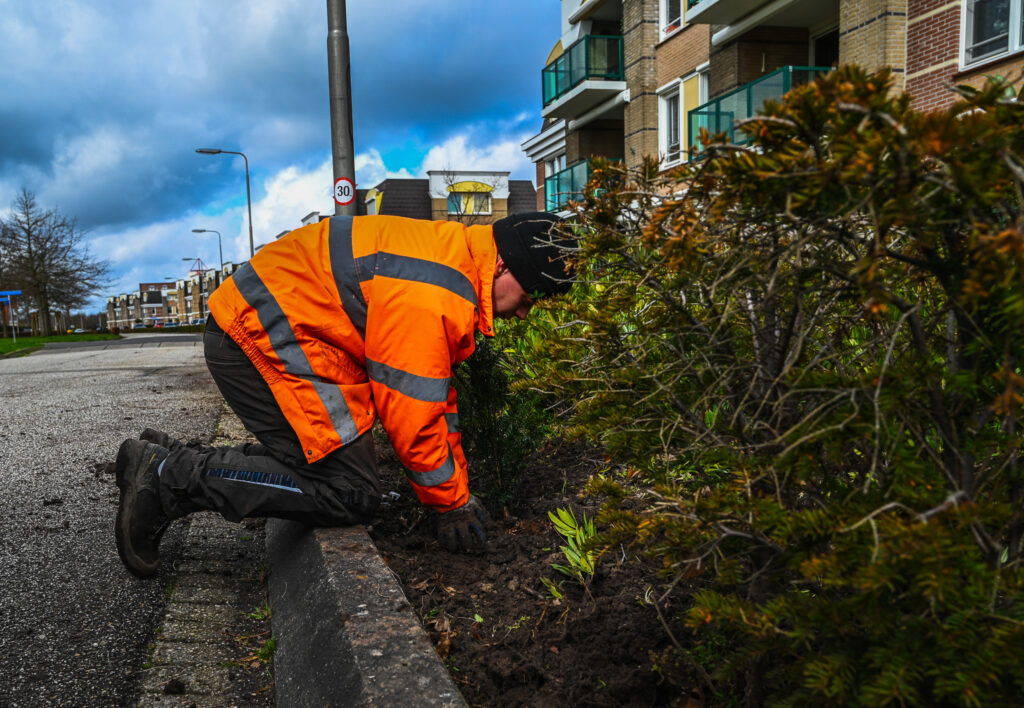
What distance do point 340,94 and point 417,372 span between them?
562cm

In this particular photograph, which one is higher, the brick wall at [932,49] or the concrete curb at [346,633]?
the brick wall at [932,49]

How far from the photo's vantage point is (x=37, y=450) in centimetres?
511

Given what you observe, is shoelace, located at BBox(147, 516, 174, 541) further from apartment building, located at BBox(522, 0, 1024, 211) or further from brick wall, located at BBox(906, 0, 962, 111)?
brick wall, located at BBox(906, 0, 962, 111)

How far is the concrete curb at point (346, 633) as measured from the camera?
64.0 inches

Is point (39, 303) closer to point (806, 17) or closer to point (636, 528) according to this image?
point (806, 17)

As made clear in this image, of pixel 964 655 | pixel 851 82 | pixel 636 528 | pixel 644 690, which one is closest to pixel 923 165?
pixel 851 82

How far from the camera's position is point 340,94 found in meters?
7.30

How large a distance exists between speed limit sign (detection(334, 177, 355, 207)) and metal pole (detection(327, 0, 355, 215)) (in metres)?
0.04

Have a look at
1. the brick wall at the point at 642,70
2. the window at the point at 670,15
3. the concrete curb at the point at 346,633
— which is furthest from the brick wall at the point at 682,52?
the concrete curb at the point at 346,633

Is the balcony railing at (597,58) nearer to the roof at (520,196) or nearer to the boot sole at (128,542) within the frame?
the roof at (520,196)

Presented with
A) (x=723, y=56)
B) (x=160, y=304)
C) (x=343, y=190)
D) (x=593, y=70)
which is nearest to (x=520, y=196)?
(x=593, y=70)

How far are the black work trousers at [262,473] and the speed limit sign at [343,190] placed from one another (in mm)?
4706

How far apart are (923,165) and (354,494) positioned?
225 cm

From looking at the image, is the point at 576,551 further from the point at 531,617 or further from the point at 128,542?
the point at 128,542
